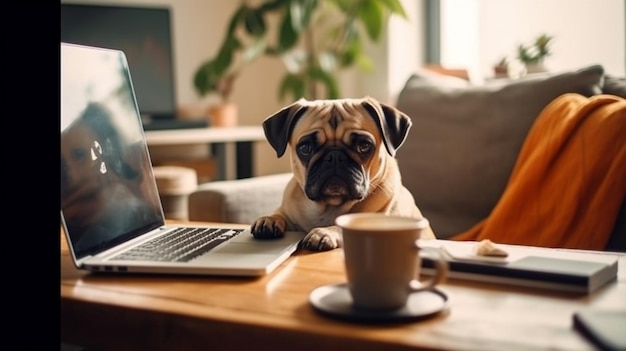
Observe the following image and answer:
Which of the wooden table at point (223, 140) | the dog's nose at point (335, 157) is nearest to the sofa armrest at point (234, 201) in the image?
the dog's nose at point (335, 157)

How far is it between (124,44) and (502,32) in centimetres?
187

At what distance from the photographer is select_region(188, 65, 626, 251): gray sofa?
5.96 feet

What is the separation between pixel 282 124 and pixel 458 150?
2.64 feet

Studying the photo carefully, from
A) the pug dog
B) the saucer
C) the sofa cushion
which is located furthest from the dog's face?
the sofa cushion

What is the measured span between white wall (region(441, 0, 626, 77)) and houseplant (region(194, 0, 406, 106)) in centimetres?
41

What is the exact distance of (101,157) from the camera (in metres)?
1.04

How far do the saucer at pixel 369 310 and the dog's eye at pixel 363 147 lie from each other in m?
0.51

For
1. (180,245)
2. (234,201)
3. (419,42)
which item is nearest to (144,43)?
(419,42)

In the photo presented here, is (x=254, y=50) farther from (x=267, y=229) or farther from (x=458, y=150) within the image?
(x=267, y=229)

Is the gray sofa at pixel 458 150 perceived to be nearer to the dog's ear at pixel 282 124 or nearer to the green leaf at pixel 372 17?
the dog's ear at pixel 282 124
